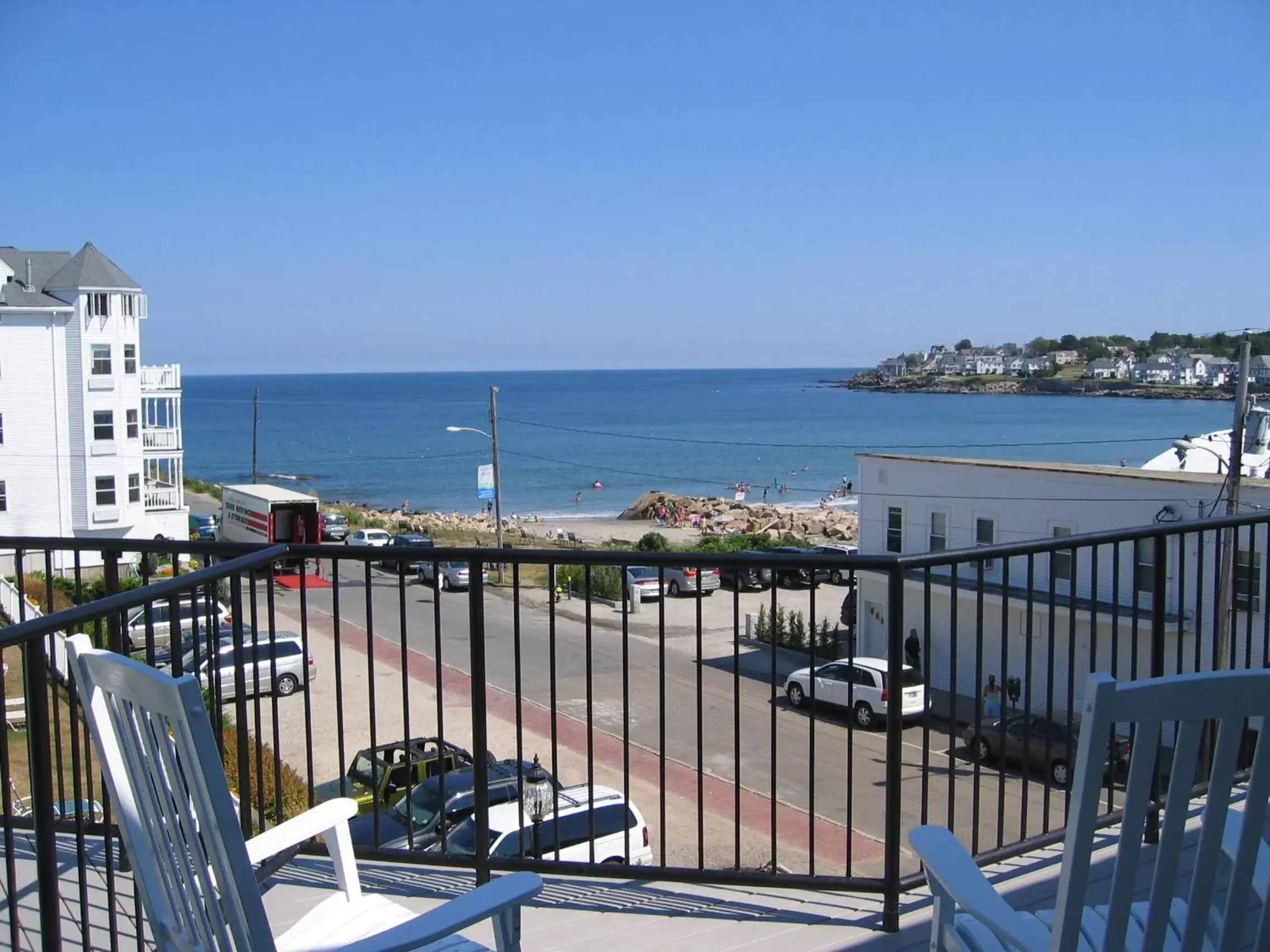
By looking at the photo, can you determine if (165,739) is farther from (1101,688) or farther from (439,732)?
(439,732)

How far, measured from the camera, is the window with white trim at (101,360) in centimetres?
3147

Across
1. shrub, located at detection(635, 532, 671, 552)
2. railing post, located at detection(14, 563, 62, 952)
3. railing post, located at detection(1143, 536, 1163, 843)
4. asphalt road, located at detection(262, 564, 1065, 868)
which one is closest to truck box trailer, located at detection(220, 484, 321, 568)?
asphalt road, located at detection(262, 564, 1065, 868)

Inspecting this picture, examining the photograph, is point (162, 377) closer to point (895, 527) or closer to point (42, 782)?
point (895, 527)

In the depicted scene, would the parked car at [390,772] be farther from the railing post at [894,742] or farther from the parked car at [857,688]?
the parked car at [857,688]

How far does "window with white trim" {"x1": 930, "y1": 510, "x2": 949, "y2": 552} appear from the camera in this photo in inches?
926

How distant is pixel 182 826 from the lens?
1.72 metres

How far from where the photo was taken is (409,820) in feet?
11.4

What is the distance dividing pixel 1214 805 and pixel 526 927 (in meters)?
2.14

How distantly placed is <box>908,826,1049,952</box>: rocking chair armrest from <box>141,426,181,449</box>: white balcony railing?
122ft

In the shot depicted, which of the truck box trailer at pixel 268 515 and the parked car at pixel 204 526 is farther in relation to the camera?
the parked car at pixel 204 526

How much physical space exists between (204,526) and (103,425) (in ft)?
44.7

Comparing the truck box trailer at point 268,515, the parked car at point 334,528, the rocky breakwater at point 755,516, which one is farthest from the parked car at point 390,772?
the rocky breakwater at point 755,516

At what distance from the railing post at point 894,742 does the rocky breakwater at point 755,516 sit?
47.0 meters

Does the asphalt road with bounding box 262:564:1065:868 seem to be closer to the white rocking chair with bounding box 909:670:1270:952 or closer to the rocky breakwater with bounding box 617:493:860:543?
the white rocking chair with bounding box 909:670:1270:952
